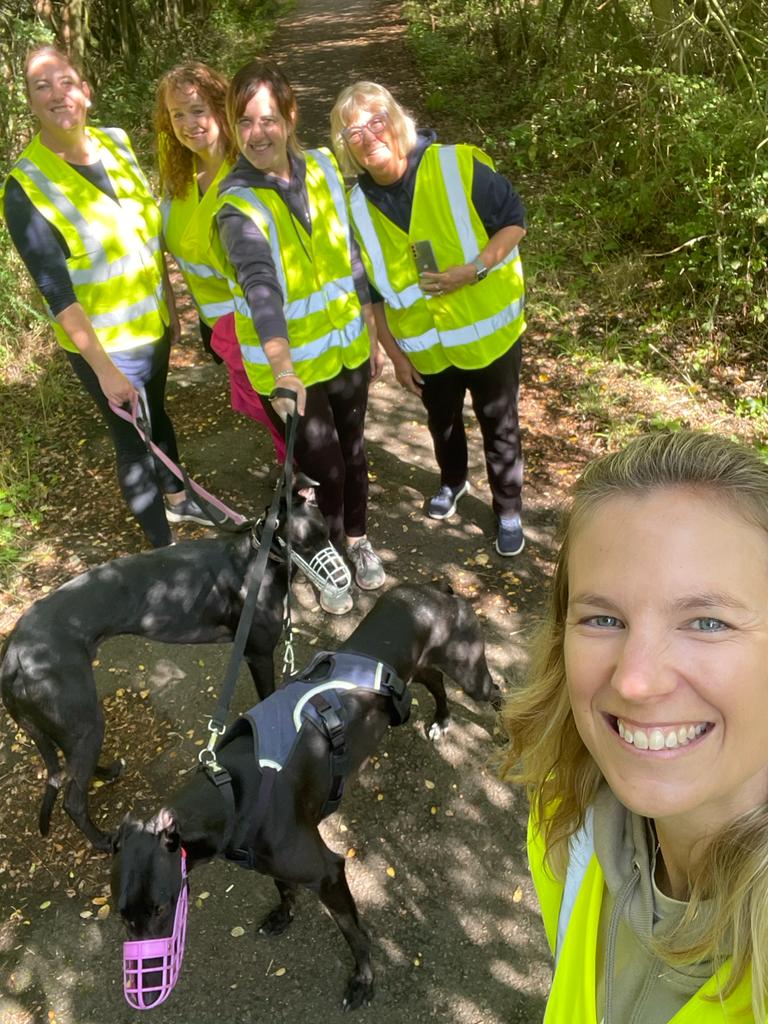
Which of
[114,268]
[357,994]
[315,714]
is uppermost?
[114,268]

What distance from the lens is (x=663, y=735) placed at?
1.10 meters

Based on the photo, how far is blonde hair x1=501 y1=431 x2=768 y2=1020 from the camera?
110 cm

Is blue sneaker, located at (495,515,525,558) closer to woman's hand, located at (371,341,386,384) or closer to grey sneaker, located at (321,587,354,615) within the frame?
grey sneaker, located at (321,587,354,615)

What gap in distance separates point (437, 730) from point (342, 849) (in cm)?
69

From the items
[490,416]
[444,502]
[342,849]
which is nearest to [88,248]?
[490,416]

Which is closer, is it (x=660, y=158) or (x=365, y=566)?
(x=365, y=566)

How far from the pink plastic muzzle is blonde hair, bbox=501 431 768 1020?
1.15 meters

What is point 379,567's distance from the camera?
14.1 feet

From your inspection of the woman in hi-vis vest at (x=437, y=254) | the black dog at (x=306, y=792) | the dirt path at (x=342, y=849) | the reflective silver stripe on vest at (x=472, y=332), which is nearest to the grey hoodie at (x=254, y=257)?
the woman in hi-vis vest at (x=437, y=254)

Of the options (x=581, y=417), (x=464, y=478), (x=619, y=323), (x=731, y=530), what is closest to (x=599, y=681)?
(x=731, y=530)

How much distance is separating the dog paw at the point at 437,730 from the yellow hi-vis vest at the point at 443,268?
68.6 inches

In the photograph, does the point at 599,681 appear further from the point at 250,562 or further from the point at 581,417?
the point at 581,417

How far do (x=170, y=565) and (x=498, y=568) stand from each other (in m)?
1.96

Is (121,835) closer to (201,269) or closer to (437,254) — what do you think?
(437,254)
